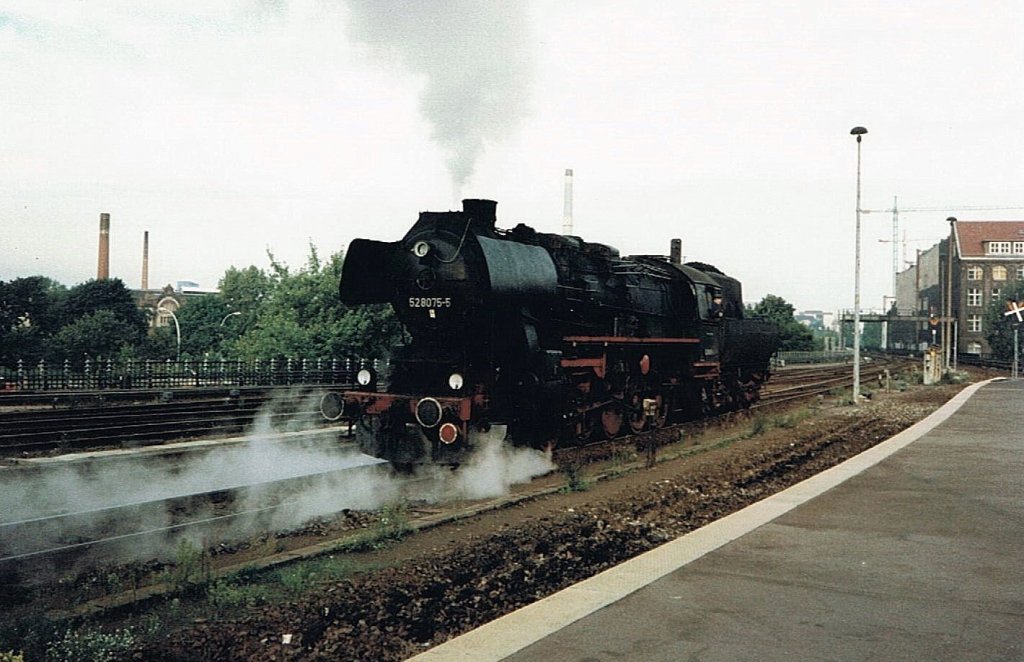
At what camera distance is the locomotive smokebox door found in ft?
40.0

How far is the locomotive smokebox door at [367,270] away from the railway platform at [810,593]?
596cm

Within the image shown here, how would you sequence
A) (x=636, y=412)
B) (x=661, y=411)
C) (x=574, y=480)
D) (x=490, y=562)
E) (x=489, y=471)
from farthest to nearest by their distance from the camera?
(x=661, y=411)
(x=636, y=412)
(x=574, y=480)
(x=489, y=471)
(x=490, y=562)

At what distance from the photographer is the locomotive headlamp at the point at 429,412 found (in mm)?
10578

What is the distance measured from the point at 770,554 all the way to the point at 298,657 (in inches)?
144

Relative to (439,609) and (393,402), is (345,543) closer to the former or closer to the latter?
(439,609)

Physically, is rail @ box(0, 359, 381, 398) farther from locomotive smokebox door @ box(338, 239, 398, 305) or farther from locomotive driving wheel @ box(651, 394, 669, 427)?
locomotive smokebox door @ box(338, 239, 398, 305)

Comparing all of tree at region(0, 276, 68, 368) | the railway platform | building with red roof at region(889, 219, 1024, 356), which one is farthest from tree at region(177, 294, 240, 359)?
the railway platform

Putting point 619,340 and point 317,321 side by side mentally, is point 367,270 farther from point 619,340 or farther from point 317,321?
point 317,321

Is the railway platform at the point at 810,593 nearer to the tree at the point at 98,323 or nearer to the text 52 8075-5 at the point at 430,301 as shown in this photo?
the text 52 8075-5 at the point at 430,301

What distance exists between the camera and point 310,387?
28.7 m

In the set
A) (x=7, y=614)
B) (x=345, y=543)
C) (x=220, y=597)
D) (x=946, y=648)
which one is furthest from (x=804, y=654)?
(x=7, y=614)

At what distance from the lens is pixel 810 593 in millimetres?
5727

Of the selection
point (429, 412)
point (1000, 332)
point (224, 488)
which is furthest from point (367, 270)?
point (1000, 332)

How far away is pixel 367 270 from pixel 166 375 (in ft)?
62.5
